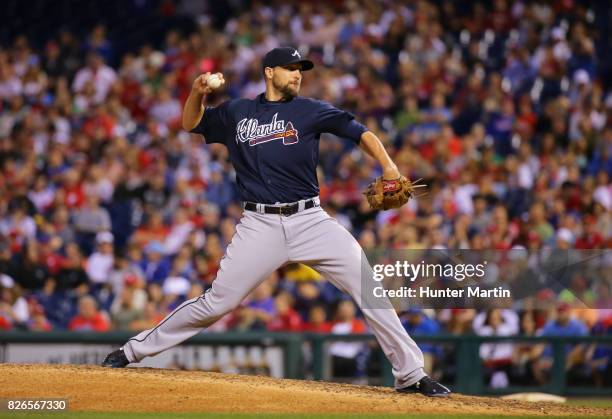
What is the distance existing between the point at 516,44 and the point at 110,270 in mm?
6058

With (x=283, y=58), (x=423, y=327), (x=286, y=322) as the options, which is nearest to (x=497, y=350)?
(x=423, y=327)

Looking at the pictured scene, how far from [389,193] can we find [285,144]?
2.10ft

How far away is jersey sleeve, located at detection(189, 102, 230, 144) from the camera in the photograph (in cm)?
632

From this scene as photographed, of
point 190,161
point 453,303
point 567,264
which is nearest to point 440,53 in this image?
point 190,161

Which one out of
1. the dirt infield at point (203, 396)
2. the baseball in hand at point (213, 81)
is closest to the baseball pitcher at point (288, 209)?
the baseball in hand at point (213, 81)

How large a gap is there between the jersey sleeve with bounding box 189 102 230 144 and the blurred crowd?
4247mm

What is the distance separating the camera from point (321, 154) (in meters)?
13.1

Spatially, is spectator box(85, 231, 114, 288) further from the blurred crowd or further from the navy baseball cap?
the navy baseball cap

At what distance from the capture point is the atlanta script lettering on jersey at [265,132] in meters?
6.09

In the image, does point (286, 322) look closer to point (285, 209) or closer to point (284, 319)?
point (284, 319)

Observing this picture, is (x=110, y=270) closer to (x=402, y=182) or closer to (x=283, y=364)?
(x=283, y=364)

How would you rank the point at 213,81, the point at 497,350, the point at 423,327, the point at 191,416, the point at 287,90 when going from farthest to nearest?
1. the point at 423,327
2. the point at 497,350
3. the point at 287,90
4. the point at 213,81
5. the point at 191,416

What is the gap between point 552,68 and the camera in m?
13.7

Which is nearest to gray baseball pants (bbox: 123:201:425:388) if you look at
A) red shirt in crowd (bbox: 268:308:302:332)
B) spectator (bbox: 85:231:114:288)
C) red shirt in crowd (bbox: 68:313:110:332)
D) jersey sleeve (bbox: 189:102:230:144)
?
jersey sleeve (bbox: 189:102:230:144)
